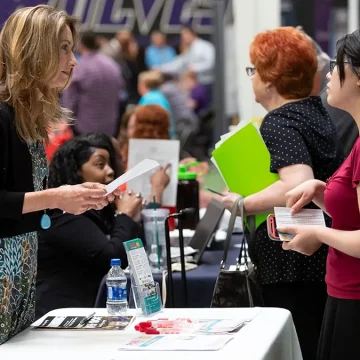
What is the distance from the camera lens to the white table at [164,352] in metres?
2.19

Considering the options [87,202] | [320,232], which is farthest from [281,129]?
[87,202]

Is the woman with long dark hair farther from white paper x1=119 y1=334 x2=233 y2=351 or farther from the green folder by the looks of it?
white paper x1=119 y1=334 x2=233 y2=351

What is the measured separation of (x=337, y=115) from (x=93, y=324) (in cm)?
183

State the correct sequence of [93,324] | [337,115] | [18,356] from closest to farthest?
[18,356] < [93,324] < [337,115]

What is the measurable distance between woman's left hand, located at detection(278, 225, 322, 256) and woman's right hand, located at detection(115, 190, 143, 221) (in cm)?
145

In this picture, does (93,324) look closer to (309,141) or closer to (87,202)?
(87,202)

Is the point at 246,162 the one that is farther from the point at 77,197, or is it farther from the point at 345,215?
the point at 77,197

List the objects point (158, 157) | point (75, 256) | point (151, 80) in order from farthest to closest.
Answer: point (151, 80)
point (158, 157)
point (75, 256)

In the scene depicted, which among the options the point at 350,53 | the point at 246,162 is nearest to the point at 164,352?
the point at 350,53

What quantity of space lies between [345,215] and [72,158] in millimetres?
1747

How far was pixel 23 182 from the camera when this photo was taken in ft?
7.84

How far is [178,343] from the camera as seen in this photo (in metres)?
2.28

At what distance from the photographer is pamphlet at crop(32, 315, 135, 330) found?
2.54m

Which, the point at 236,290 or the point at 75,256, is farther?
the point at 75,256
